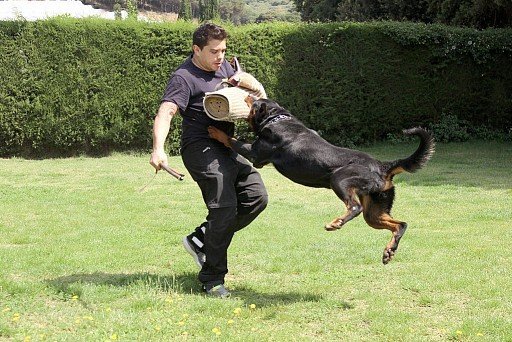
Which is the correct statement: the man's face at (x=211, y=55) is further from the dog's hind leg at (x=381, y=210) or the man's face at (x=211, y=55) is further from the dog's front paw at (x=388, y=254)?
the dog's front paw at (x=388, y=254)

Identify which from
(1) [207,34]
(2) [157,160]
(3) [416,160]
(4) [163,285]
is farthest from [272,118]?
(4) [163,285]

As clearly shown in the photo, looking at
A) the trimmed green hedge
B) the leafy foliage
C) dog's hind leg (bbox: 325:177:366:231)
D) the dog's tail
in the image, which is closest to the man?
dog's hind leg (bbox: 325:177:366:231)

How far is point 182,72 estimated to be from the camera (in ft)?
18.0

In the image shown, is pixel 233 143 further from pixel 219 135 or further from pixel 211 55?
pixel 211 55

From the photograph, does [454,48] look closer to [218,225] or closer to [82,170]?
[82,170]

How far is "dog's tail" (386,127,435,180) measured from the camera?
5199mm

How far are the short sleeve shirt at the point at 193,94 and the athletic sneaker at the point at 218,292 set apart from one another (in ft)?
3.99

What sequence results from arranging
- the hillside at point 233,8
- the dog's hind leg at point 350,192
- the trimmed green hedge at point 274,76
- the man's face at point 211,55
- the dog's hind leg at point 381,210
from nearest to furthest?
the dog's hind leg at point 350,192 → the dog's hind leg at point 381,210 → the man's face at point 211,55 → the trimmed green hedge at point 274,76 → the hillside at point 233,8

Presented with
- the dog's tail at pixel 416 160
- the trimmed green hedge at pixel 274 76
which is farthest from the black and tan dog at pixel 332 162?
the trimmed green hedge at pixel 274 76

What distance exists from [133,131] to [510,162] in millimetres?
8986

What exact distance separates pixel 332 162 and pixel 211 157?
3.29 feet

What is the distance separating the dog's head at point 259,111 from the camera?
5484mm

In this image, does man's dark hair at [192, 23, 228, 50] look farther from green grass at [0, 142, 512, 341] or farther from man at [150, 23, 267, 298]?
green grass at [0, 142, 512, 341]

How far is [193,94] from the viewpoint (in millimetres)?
5488
